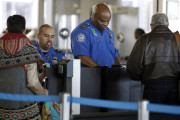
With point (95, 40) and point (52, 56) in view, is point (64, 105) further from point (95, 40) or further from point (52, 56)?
point (52, 56)

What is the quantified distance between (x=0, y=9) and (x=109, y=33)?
10.2 meters

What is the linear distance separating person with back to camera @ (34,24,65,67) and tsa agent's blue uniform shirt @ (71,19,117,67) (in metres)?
0.39

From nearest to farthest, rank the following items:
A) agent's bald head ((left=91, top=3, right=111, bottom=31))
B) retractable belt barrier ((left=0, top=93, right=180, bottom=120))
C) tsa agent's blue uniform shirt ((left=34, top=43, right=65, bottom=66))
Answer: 1. retractable belt barrier ((left=0, top=93, right=180, bottom=120))
2. agent's bald head ((left=91, top=3, right=111, bottom=31))
3. tsa agent's blue uniform shirt ((left=34, top=43, right=65, bottom=66))

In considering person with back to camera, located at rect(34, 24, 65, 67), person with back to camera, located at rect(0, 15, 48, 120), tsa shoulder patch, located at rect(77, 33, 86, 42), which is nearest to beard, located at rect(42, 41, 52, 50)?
person with back to camera, located at rect(34, 24, 65, 67)

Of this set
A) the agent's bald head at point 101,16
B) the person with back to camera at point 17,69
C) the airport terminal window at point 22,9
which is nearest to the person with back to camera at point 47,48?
the agent's bald head at point 101,16

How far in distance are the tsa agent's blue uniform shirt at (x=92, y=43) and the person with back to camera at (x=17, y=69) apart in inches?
36.9

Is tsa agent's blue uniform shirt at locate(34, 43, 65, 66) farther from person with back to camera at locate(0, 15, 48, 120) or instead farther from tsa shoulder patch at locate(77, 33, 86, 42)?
person with back to camera at locate(0, 15, 48, 120)

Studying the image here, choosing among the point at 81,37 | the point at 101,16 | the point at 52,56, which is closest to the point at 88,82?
the point at 81,37

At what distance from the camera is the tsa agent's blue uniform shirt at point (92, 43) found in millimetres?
3863

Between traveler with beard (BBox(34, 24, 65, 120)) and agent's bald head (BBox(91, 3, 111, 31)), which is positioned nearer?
agent's bald head (BBox(91, 3, 111, 31))

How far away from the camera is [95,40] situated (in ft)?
13.0

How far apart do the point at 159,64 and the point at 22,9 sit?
37.3 ft

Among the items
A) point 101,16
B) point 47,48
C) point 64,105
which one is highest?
point 101,16

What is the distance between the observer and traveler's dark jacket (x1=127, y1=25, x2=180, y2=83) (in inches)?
124
